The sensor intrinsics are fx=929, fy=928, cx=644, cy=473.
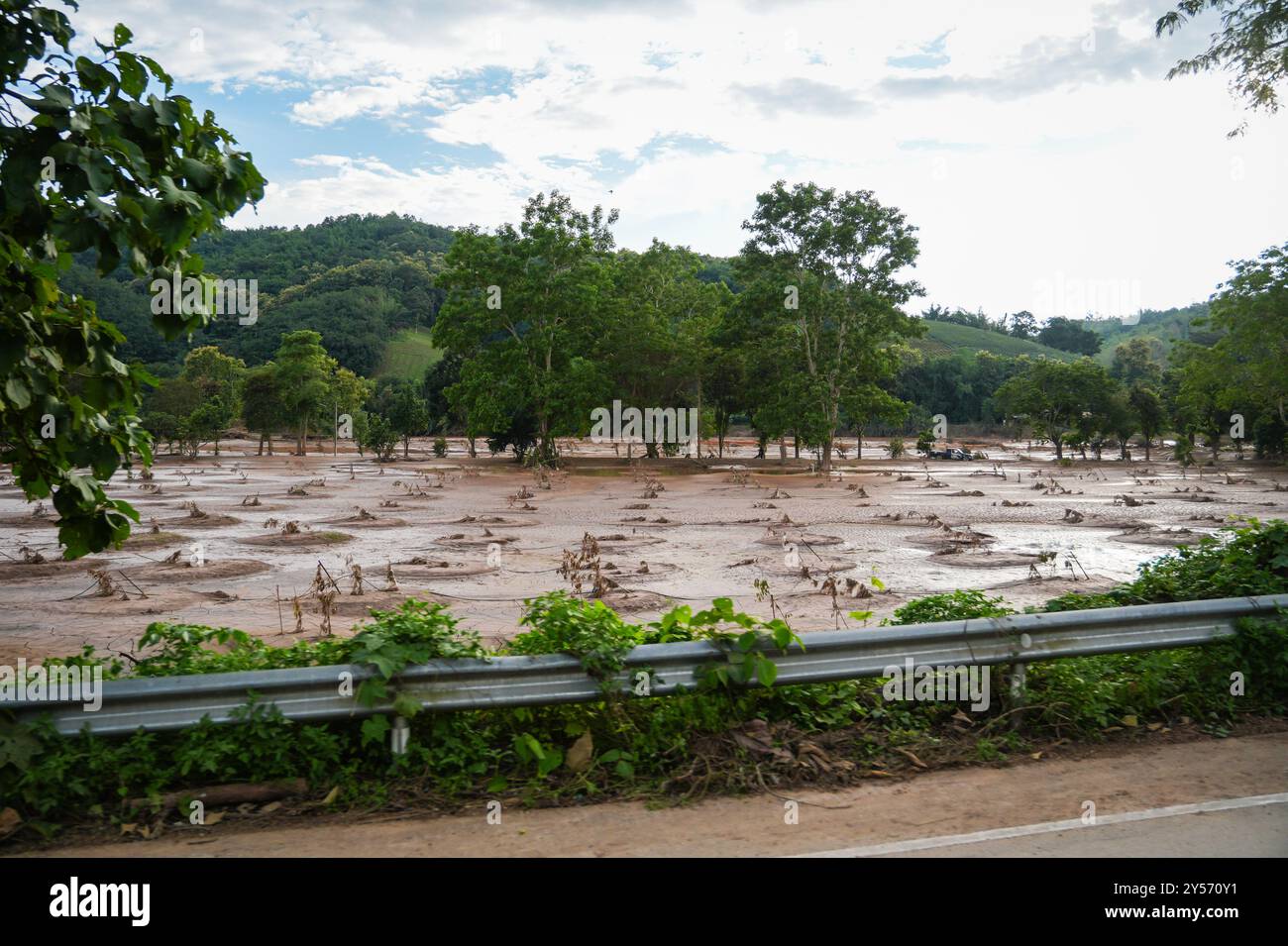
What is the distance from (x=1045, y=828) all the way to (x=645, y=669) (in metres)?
2.20

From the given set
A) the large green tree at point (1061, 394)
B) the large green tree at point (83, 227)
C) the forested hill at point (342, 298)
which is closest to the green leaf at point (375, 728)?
the large green tree at point (83, 227)

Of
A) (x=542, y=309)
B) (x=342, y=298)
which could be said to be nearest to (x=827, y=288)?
(x=542, y=309)

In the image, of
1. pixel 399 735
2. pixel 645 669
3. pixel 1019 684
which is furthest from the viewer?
pixel 1019 684

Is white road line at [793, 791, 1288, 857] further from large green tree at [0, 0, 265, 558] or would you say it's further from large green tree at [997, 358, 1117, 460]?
large green tree at [997, 358, 1117, 460]

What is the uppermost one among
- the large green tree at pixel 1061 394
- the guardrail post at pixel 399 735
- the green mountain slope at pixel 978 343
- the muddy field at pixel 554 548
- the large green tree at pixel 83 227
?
the green mountain slope at pixel 978 343

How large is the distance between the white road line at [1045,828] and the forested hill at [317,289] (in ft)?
276

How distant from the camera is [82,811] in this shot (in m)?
4.63

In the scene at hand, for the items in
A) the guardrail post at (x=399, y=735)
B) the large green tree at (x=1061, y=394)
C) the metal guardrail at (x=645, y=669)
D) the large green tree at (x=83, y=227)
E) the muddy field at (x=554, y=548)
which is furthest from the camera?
the large green tree at (x=1061, y=394)

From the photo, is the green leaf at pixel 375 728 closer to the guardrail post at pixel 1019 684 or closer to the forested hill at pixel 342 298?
the guardrail post at pixel 1019 684

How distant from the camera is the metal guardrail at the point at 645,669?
4.80 metres

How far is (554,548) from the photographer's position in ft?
59.4

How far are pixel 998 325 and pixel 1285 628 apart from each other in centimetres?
19082

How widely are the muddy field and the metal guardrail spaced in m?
3.66

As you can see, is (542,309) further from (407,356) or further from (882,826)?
(407,356)
